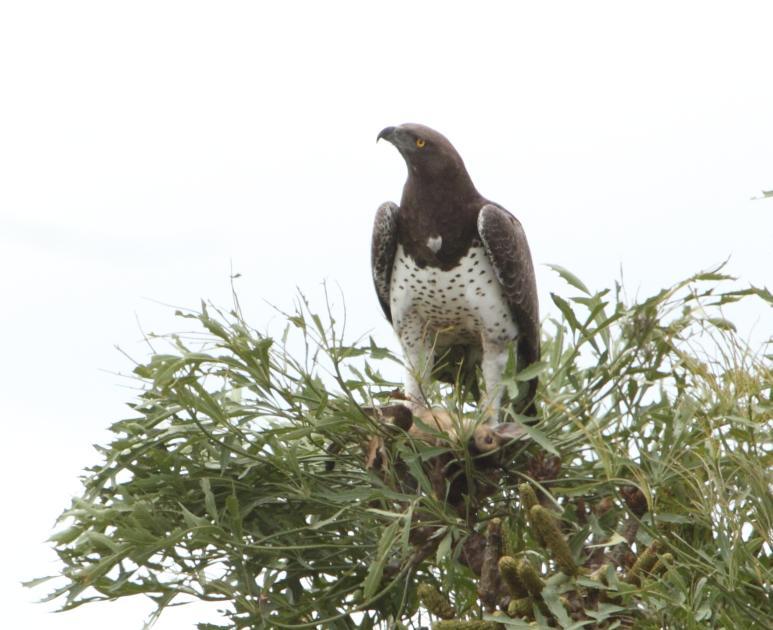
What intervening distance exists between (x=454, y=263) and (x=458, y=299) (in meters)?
0.16

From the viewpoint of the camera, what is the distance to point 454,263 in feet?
19.8

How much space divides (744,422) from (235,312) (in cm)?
183

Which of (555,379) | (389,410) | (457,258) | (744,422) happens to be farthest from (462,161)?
(744,422)

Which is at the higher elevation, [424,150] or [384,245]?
[424,150]

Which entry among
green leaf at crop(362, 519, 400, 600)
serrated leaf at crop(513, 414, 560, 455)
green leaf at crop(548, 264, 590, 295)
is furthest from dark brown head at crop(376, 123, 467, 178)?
green leaf at crop(362, 519, 400, 600)

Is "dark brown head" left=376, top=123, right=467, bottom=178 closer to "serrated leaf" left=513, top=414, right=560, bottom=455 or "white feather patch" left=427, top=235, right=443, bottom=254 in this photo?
"white feather patch" left=427, top=235, right=443, bottom=254

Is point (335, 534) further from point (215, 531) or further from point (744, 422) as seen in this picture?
point (744, 422)

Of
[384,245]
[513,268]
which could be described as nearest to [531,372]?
[513,268]

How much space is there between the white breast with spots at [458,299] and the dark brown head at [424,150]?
1.18 feet

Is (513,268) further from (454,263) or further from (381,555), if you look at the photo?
(381,555)

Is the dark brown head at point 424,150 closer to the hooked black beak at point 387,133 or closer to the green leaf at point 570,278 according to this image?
the hooked black beak at point 387,133

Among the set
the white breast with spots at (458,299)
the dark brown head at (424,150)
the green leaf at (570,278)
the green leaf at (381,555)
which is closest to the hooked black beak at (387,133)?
the dark brown head at (424,150)

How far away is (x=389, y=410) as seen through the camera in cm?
515

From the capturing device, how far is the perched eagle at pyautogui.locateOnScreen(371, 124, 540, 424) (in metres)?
6.03
